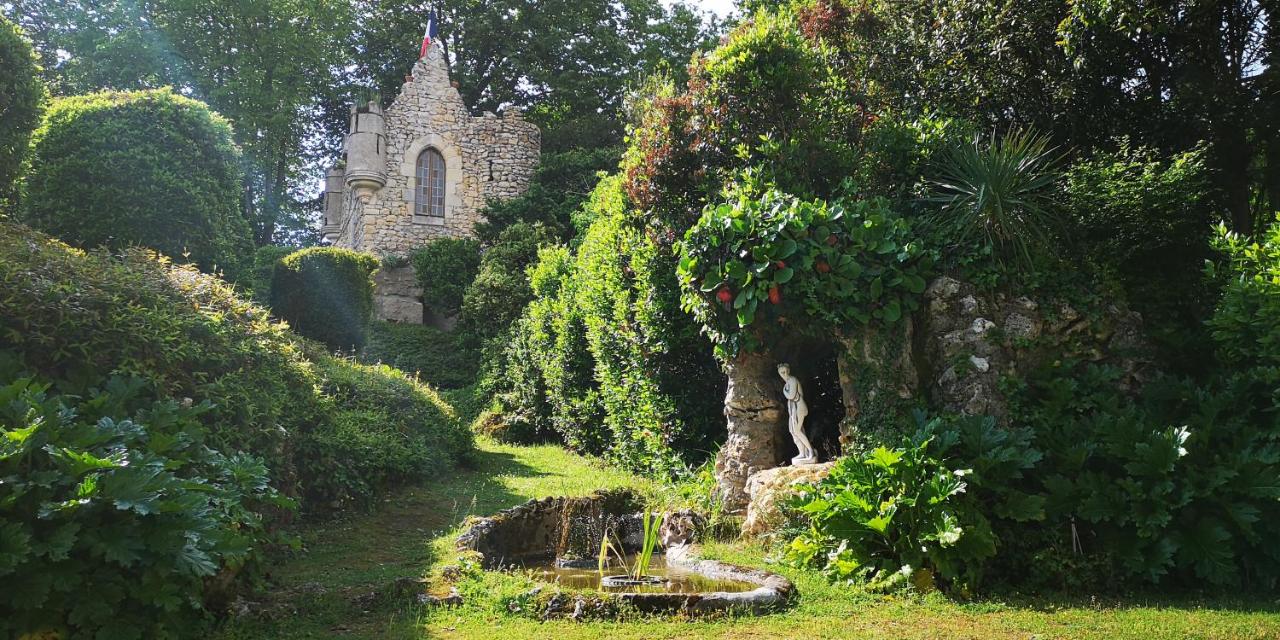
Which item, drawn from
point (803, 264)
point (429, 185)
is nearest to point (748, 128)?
point (803, 264)

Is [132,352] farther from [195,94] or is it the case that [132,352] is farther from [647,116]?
[195,94]

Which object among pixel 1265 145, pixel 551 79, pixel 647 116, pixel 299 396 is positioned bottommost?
pixel 299 396

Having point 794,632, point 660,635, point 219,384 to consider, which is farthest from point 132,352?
point 794,632

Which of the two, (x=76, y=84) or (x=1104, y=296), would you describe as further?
(x=76, y=84)

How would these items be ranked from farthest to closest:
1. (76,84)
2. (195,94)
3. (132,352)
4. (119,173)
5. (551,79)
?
(551,79) → (195,94) → (76,84) → (119,173) → (132,352)

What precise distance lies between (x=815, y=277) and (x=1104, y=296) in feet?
8.48

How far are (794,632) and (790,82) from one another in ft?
21.5

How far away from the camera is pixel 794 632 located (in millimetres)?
5047

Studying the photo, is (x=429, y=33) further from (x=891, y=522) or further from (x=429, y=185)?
(x=891, y=522)

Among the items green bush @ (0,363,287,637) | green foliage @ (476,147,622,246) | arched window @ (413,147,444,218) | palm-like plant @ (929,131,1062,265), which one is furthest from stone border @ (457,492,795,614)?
arched window @ (413,147,444,218)

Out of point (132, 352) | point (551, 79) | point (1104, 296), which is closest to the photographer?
point (132, 352)

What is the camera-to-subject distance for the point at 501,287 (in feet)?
62.2

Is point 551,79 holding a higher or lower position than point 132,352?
higher

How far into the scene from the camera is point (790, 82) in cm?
963
